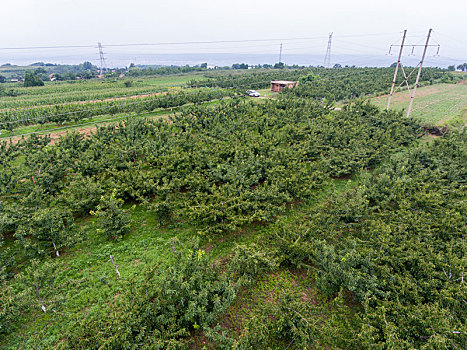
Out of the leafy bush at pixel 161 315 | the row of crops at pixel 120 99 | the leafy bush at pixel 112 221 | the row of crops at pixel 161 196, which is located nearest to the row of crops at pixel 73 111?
the row of crops at pixel 120 99

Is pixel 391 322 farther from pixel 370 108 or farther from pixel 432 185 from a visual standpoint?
pixel 370 108

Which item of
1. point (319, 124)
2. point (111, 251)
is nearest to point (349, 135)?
point (319, 124)

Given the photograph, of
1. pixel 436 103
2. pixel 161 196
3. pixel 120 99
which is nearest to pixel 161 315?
pixel 161 196

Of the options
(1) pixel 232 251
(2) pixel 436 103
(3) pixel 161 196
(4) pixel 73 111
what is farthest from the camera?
(2) pixel 436 103

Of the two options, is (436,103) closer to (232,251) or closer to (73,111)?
(232,251)

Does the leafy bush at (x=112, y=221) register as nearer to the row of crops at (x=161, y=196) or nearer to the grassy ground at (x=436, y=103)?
the row of crops at (x=161, y=196)

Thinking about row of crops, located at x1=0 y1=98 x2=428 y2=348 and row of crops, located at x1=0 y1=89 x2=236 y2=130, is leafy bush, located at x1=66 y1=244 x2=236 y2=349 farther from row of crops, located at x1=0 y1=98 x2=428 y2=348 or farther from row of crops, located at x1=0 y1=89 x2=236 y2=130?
row of crops, located at x1=0 y1=89 x2=236 y2=130
